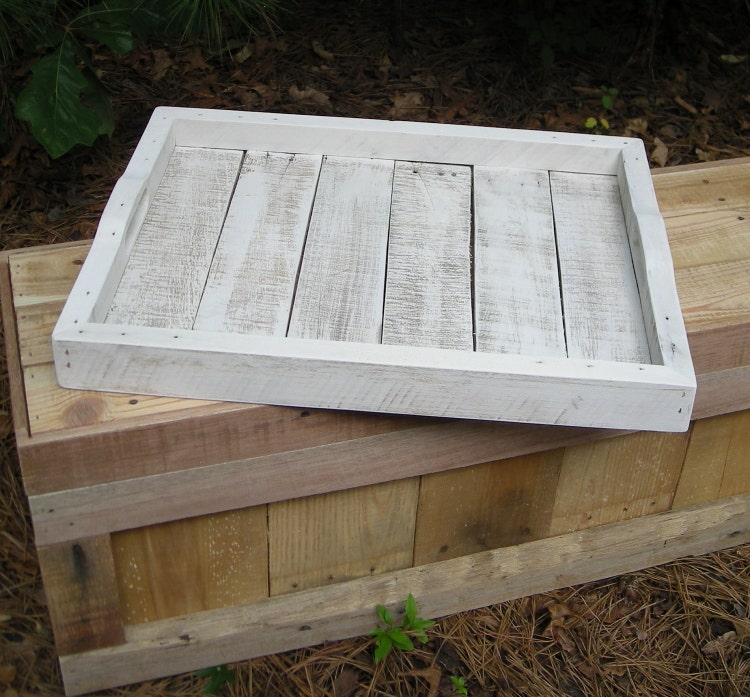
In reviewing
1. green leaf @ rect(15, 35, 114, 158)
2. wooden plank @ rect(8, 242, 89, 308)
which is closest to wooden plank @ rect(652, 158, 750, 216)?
wooden plank @ rect(8, 242, 89, 308)

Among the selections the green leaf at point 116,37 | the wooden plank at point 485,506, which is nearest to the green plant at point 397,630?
the wooden plank at point 485,506

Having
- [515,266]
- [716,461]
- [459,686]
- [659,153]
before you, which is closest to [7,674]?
[459,686]

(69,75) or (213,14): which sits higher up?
(213,14)

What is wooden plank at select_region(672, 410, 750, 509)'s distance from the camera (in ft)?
6.05

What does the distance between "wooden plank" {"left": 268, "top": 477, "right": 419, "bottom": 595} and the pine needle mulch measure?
0.63 ft

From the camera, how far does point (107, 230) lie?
1.58 m

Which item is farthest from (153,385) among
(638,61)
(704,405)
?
(638,61)

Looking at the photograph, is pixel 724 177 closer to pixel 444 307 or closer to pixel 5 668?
pixel 444 307

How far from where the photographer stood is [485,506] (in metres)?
1.76

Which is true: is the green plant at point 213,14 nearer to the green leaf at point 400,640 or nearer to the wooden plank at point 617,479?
the wooden plank at point 617,479

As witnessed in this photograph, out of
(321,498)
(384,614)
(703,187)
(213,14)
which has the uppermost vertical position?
(213,14)

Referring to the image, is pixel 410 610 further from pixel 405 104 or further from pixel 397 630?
pixel 405 104

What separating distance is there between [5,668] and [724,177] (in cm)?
191

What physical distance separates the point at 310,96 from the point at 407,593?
195cm
